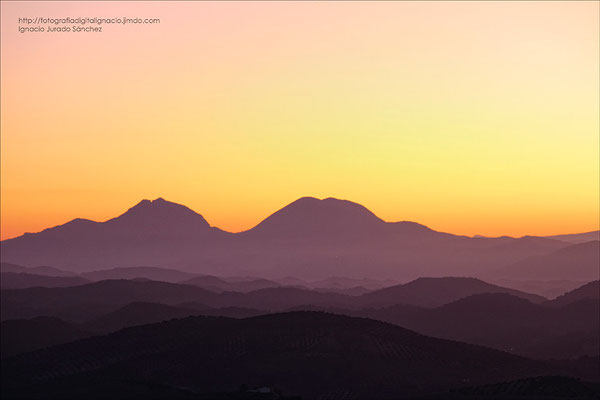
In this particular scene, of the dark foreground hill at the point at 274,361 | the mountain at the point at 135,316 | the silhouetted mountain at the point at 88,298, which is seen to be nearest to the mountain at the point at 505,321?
the mountain at the point at 135,316

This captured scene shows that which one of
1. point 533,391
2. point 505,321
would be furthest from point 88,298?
point 533,391

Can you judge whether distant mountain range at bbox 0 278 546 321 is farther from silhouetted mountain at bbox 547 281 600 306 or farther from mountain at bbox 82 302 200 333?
silhouetted mountain at bbox 547 281 600 306

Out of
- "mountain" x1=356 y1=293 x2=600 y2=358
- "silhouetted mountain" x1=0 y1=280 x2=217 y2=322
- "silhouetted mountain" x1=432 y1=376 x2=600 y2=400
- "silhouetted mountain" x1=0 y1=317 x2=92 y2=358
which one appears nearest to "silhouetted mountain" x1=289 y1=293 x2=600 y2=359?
"mountain" x1=356 y1=293 x2=600 y2=358

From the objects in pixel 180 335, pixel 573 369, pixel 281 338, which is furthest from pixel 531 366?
pixel 180 335

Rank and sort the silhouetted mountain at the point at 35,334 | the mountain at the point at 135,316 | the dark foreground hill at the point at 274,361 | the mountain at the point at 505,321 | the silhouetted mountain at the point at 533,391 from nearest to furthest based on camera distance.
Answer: the silhouetted mountain at the point at 533,391 < the dark foreground hill at the point at 274,361 < the silhouetted mountain at the point at 35,334 < the mountain at the point at 135,316 < the mountain at the point at 505,321

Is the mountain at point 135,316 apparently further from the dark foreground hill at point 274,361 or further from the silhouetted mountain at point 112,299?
the dark foreground hill at point 274,361
